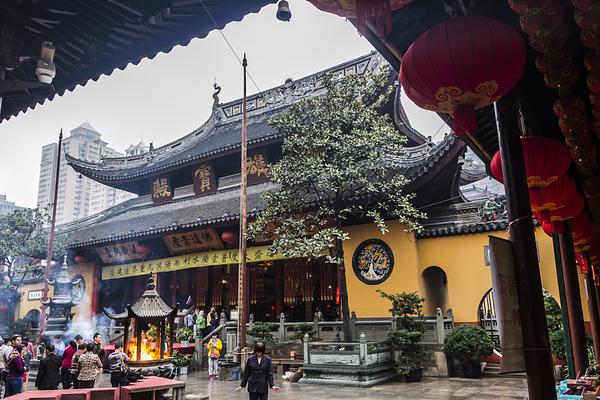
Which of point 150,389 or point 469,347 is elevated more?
point 469,347

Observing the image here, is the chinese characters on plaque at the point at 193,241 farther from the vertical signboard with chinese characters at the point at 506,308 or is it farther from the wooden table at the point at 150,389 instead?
the vertical signboard with chinese characters at the point at 506,308

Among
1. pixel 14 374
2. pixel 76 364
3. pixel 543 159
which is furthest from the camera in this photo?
pixel 76 364

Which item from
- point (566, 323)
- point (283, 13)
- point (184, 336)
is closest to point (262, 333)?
point (184, 336)

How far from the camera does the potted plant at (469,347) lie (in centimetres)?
1134

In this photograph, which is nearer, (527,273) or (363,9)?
(363,9)

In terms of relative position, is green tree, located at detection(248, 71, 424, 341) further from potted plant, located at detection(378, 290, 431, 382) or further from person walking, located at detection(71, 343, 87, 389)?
person walking, located at detection(71, 343, 87, 389)

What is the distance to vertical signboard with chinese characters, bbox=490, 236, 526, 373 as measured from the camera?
3031 millimetres

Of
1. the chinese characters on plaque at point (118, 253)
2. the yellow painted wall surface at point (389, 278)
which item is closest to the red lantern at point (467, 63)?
the yellow painted wall surface at point (389, 278)

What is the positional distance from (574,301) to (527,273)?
462 centimetres

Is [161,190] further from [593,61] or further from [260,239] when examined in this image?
[593,61]

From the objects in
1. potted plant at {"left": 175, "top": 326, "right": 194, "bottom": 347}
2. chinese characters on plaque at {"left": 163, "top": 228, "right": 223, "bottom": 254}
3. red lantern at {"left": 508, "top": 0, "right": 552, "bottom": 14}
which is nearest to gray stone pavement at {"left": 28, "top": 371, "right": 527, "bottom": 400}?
potted plant at {"left": 175, "top": 326, "right": 194, "bottom": 347}

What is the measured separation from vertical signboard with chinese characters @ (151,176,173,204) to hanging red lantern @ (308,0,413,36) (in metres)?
20.1

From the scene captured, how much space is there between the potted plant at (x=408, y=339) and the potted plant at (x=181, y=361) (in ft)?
19.7

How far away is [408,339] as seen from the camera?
458 inches
